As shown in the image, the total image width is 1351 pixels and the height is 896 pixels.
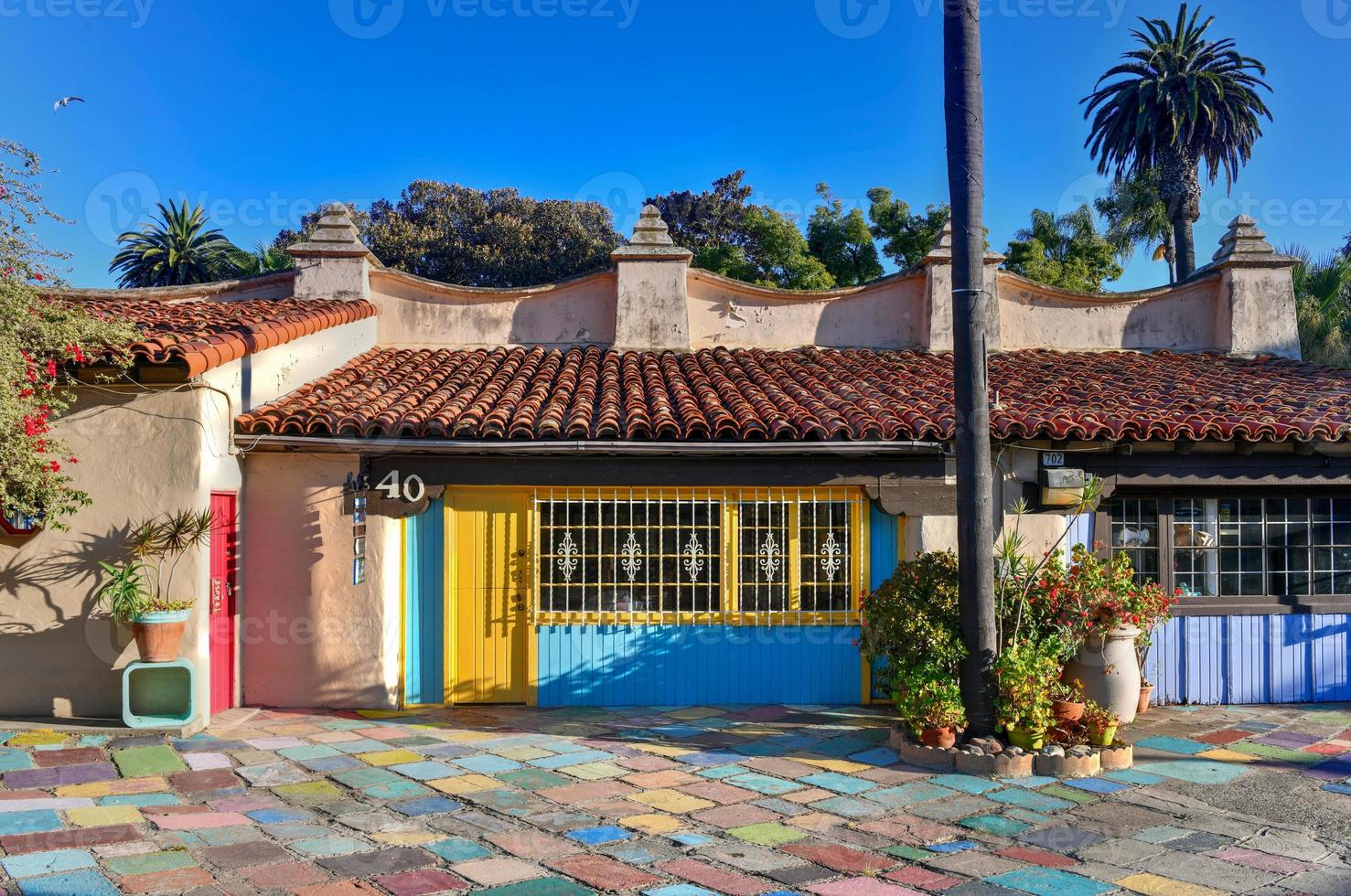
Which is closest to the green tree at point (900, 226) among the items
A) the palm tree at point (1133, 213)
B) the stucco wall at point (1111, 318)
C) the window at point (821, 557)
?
the palm tree at point (1133, 213)

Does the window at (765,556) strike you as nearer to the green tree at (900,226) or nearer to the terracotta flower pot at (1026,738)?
the terracotta flower pot at (1026,738)

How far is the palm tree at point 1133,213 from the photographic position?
27.2m

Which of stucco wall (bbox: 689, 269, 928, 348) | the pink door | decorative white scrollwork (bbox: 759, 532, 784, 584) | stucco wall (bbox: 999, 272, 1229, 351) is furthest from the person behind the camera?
stucco wall (bbox: 999, 272, 1229, 351)

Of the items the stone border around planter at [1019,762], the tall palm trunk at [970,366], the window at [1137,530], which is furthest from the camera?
the window at [1137,530]

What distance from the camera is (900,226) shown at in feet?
83.0

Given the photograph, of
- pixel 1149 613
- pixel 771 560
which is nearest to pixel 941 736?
pixel 1149 613

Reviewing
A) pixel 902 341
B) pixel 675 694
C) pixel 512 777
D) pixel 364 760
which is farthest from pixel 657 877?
Answer: pixel 902 341

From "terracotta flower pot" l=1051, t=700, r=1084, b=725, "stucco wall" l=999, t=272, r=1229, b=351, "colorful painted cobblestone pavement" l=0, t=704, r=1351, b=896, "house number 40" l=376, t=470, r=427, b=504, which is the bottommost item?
"colorful painted cobblestone pavement" l=0, t=704, r=1351, b=896

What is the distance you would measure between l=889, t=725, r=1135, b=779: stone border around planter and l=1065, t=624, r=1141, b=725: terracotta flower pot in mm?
826

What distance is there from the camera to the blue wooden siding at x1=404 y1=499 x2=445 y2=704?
928 cm

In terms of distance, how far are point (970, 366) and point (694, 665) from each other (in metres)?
3.90

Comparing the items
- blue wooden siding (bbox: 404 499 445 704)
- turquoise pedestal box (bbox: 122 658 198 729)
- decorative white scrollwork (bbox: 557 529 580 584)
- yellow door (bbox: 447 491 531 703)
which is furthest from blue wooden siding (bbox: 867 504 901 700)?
turquoise pedestal box (bbox: 122 658 198 729)

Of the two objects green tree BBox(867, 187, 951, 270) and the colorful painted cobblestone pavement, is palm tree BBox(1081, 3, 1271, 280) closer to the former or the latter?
green tree BBox(867, 187, 951, 270)

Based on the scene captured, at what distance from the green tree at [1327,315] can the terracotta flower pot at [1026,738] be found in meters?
16.0
